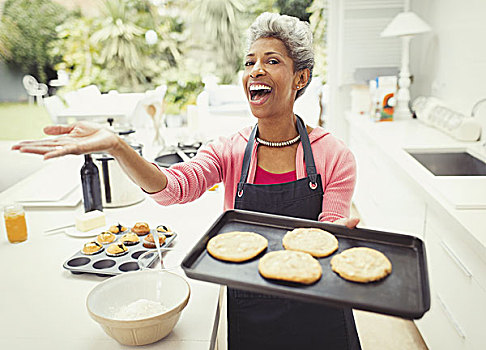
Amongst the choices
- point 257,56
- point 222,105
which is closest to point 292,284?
point 257,56

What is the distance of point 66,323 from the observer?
1.13 metres

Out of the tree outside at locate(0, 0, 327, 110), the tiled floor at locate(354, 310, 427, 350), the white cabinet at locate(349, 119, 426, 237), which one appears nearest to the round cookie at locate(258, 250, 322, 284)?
the white cabinet at locate(349, 119, 426, 237)

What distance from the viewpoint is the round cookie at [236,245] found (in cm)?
108

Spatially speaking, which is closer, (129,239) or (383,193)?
(129,239)

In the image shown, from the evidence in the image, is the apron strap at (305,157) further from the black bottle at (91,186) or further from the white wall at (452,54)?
the white wall at (452,54)

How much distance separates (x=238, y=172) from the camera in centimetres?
148

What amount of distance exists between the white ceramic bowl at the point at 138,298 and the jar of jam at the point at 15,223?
2.03 ft

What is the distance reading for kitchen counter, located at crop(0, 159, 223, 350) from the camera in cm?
107

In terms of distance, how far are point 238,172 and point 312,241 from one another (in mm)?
424

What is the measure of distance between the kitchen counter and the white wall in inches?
81.1

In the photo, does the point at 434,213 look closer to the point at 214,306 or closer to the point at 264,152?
the point at 264,152

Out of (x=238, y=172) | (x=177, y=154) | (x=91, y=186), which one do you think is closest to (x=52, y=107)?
(x=177, y=154)

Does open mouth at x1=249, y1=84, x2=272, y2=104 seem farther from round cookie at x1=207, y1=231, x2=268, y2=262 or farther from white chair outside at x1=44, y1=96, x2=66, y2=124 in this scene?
white chair outside at x1=44, y1=96, x2=66, y2=124

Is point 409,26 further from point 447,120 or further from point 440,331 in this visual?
point 440,331
